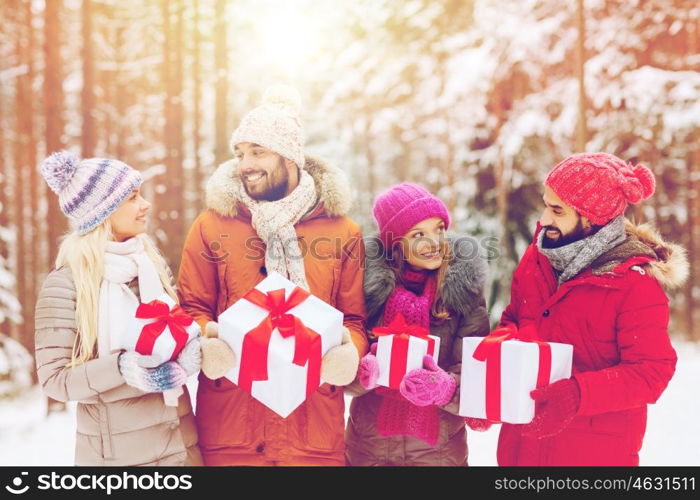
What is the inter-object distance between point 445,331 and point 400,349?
1.27 ft

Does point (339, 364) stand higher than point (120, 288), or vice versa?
point (120, 288)

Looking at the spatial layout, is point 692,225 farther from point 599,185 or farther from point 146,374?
point 146,374

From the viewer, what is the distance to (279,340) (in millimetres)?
2900

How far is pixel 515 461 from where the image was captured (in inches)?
130

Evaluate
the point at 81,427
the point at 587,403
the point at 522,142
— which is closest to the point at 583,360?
the point at 587,403

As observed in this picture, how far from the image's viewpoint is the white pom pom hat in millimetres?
3398

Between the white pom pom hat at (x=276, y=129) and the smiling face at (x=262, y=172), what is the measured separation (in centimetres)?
5

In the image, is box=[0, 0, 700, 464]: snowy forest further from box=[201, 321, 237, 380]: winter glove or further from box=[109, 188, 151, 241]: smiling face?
box=[201, 321, 237, 380]: winter glove

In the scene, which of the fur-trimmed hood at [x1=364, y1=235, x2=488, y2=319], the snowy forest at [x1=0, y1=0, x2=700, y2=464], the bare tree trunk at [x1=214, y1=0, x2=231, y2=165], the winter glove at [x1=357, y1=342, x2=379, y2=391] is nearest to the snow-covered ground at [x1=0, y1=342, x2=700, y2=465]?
the snowy forest at [x1=0, y1=0, x2=700, y2=464]

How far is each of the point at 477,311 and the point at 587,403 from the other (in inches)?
29.6

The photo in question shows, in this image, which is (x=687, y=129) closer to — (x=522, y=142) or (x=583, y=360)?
(x=522, y=142)

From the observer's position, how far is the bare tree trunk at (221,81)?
10750 mm

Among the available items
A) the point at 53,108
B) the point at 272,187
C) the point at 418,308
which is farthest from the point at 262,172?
the point at 53,108

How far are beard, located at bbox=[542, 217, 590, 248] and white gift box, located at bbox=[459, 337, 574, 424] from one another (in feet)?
1.73
